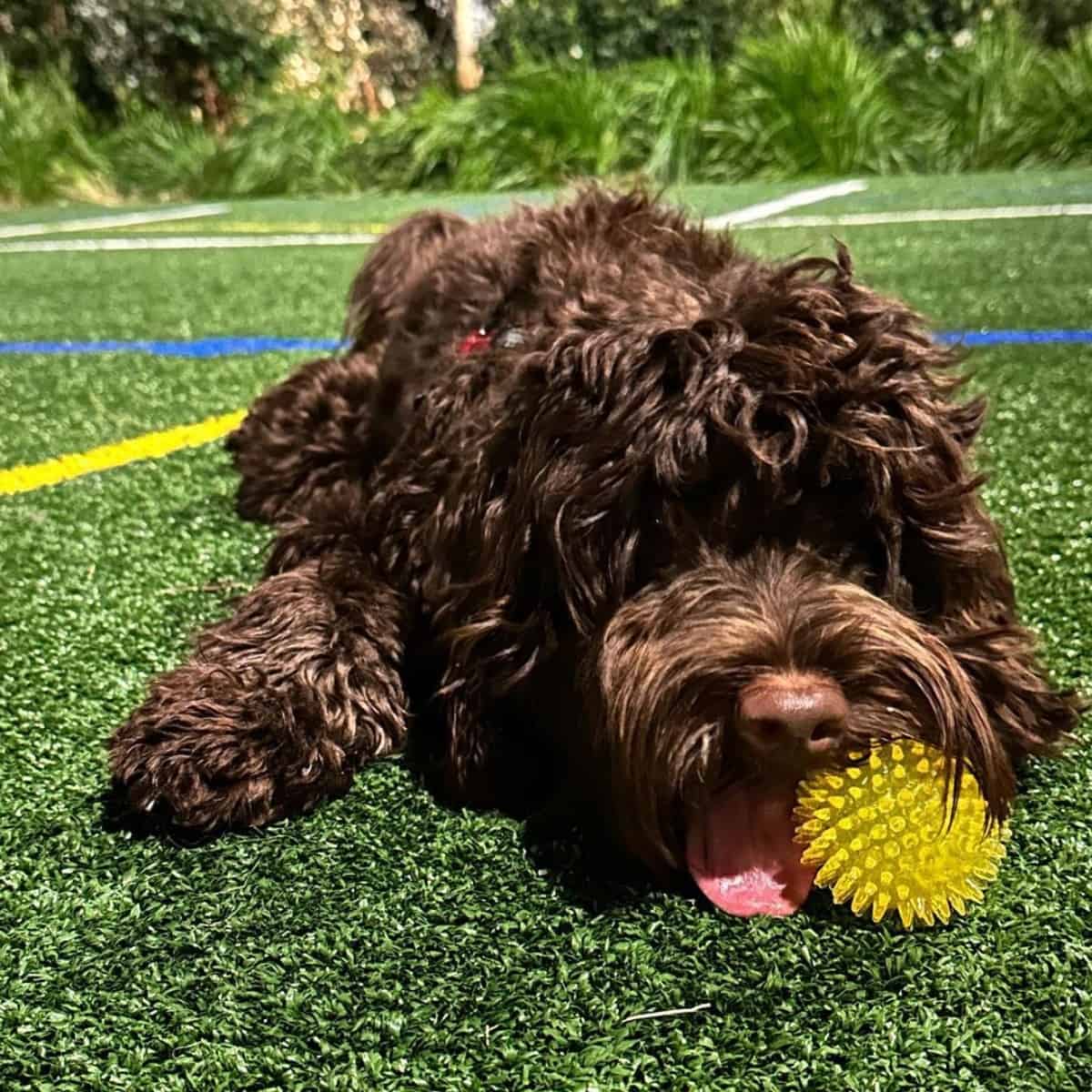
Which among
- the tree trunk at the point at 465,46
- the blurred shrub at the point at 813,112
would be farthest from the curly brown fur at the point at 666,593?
the tree trunk at the point at 465,46

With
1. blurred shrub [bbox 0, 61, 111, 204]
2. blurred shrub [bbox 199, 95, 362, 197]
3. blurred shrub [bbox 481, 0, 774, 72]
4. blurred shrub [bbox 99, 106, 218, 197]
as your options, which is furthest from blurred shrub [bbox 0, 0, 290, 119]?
blurred shrub [bbox 481, 0, 774, 72]

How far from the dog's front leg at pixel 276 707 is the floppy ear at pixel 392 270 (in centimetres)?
144

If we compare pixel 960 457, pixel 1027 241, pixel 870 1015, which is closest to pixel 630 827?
pixel 870 1015

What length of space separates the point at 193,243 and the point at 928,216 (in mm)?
5630

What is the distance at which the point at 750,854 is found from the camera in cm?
190

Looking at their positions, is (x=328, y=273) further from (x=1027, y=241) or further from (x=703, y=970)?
(x=703, y=970)

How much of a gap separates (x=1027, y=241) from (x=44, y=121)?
517 inches

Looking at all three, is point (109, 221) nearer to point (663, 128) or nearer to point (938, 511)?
point (663, 128)

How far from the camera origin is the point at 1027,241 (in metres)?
7.62

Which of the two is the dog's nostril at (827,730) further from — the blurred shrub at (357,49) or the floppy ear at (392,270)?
the blurred shrub at (357,49)

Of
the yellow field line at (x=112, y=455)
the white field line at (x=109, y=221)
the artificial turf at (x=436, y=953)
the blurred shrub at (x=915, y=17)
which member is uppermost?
the blurred shrub at (x=915, y=17)

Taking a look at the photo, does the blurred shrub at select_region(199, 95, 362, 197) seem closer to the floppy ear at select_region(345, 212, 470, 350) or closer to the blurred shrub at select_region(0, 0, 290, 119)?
the blurred shrub at select_region(0, 0, 290, 119)

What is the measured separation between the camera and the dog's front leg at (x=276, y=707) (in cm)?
211

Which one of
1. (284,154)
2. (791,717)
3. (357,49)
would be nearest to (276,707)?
(791,717)
